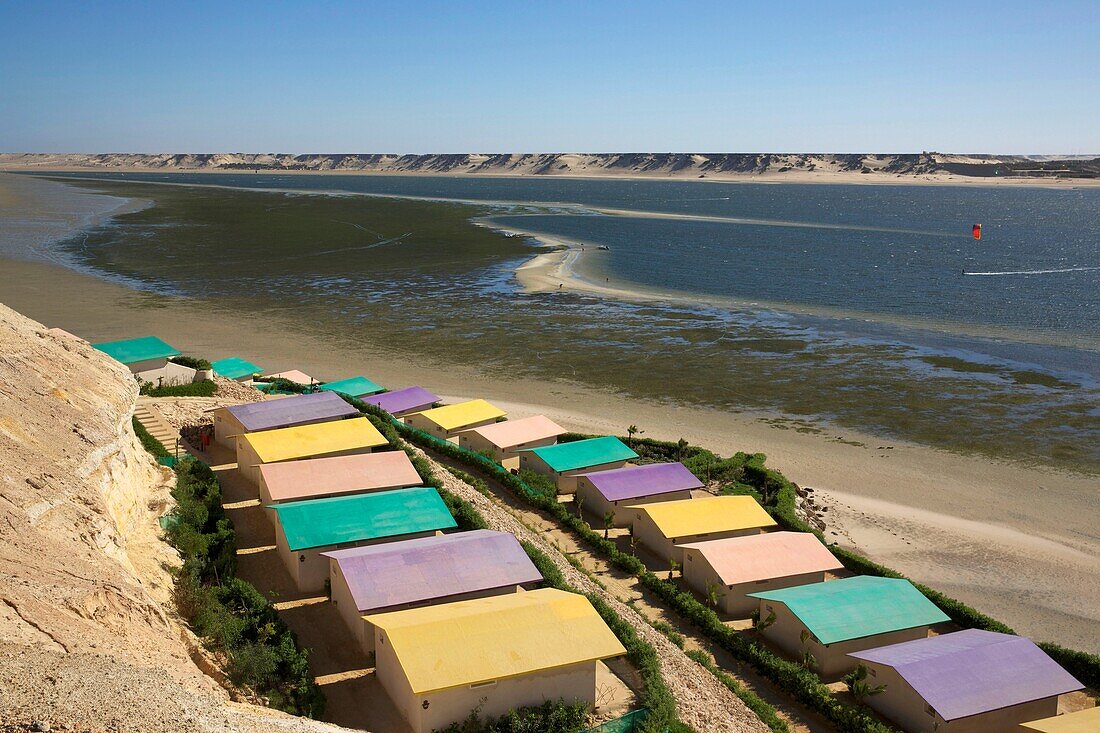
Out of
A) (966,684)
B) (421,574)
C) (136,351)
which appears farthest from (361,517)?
(136,351)

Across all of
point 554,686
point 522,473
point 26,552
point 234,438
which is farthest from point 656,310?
point 26,552

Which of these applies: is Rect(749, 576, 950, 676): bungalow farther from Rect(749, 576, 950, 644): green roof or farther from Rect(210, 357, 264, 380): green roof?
Rect(210, 357, 264, 380): green roof

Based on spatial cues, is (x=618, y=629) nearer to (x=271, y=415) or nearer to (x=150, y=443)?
(x=150, y=443)

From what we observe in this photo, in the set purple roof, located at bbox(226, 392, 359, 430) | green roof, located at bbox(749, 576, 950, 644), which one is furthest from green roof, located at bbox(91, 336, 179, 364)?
green roof, located at bbox(749, 576, 950, 644)

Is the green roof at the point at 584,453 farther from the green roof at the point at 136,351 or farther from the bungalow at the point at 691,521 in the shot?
the green roof at the point at 136,351

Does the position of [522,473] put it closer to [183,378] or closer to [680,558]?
[680,558]

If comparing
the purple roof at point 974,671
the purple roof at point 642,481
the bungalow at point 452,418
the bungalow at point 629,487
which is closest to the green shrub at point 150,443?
the bungalow at point 452,418
